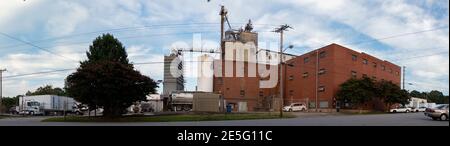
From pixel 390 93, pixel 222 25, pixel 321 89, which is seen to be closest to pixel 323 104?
pixel 321 89

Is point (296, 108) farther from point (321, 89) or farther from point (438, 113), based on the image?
point (438, 113)

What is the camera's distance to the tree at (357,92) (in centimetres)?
5711

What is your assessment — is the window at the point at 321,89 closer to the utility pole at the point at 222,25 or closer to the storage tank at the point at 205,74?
the utility pole at the point at 222,25

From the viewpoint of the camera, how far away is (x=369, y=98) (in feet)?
192

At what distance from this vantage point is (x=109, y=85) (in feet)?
110

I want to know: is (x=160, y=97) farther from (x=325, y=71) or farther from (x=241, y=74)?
(x=325, y=71)

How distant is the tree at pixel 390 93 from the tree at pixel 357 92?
50.5 inches

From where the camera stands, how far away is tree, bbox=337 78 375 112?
57112mm

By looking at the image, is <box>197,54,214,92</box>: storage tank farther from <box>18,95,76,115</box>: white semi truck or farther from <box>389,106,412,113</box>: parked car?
<box>389,106,412,113</box>: parked car

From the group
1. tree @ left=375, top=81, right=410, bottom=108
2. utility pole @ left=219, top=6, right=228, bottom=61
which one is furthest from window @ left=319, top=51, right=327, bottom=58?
utility pole @ left=219, top=6, right=228, bottom=61

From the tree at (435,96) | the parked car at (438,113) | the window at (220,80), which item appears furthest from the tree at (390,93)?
the tree at (435,96)

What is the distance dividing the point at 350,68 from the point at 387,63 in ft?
52.8

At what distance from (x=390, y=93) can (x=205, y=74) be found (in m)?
33.0
